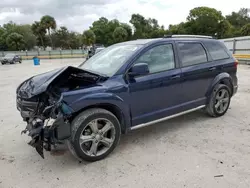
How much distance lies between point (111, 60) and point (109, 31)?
54.7m

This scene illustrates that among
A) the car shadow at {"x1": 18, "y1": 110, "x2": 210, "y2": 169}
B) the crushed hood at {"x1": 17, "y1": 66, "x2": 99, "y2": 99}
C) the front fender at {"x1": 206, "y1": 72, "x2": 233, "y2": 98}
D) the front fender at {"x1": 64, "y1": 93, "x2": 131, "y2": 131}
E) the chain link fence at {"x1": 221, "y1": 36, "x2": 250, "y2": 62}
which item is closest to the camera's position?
the front fender at {"x1": 64, "y1": 93, "x2": 131, "y2": 131}

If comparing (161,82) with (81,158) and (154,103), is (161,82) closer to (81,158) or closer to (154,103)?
(154,103)

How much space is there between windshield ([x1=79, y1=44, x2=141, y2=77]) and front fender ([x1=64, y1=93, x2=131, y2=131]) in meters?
0.40

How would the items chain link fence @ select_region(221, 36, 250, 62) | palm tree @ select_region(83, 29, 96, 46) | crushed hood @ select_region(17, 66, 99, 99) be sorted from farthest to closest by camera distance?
palm tree @ select_region(83, 29, 96, 46), chain link fence @ select_region(221, 36, 250, 62), crushed hood @ select_region(17, 66, 99, 99)

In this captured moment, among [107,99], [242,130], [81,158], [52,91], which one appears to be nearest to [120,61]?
[107,99]

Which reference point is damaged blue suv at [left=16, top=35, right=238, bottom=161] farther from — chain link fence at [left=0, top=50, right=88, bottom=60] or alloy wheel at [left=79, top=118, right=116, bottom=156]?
chain link fence at [left=0, top=50, right=88, bottom=60]

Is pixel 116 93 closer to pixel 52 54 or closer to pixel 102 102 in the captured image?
pixel 102 102

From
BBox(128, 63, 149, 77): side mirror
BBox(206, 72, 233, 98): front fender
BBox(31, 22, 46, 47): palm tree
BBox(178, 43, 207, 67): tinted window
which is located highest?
BBox(31, 22, 46, 47): palm tree

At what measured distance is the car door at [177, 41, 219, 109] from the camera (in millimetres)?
3857

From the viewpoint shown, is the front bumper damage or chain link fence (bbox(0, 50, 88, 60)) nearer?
the front bumper damage

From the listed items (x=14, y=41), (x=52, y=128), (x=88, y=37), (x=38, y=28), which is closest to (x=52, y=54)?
(x=38, y=28)

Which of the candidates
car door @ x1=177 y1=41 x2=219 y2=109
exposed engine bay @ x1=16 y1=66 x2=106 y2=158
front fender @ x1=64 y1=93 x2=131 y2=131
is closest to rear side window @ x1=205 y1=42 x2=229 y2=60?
car door @ x1=177 y1=41 x2=219 y2=109

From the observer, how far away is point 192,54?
4.04m

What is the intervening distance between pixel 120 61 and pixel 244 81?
7.12 m
